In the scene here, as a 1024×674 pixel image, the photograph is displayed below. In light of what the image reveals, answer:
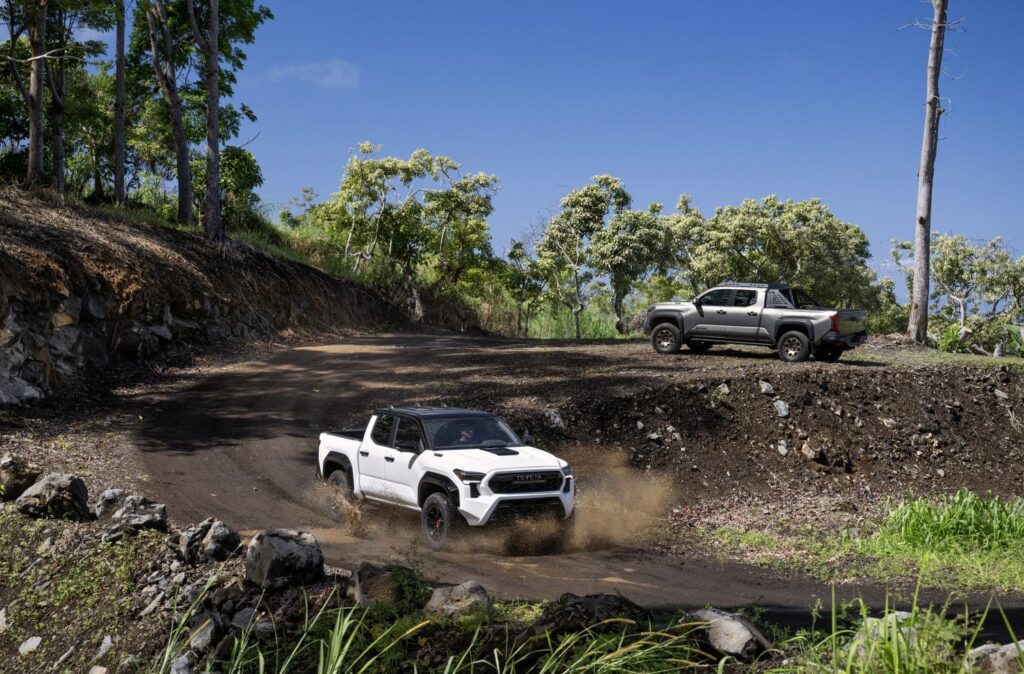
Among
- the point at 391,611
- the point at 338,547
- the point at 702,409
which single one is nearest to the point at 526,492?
the point at 338,547

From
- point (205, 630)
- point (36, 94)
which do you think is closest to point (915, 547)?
point (205, 630)

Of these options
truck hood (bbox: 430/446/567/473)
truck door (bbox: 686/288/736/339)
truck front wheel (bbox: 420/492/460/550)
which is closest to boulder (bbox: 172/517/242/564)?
truck front wheel (bbox: 420/492/460/550)

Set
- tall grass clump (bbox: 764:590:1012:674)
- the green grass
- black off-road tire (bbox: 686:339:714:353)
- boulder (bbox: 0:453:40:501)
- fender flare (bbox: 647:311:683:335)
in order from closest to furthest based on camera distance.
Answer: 1. tall grass clump (bbox: 764:590:1012:674)
2. the green grass
3. boulder (bbox: 0:453:40:501)
4. fender flare (bbox: 647:311:683:335)
5. black off-road tire (bbox: 686:339:714:353)

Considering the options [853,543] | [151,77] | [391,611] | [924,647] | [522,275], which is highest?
[151,77]

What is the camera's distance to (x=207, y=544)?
863 centimetres

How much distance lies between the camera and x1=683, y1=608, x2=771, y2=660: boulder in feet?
19.2

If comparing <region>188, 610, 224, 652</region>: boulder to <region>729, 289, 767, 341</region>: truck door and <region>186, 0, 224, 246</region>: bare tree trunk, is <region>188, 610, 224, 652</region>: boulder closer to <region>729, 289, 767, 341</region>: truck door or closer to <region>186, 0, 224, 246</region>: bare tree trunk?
<region>729, 289, 767, 341</region>: truck door

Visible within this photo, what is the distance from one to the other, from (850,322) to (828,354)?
3.37ft

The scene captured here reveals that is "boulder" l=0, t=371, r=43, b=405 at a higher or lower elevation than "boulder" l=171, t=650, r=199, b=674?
higher

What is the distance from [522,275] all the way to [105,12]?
94.3 ft

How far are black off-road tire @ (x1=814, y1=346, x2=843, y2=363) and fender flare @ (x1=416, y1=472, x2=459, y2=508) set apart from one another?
13574 mm

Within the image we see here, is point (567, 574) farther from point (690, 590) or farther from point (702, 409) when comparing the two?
point (702, 409)

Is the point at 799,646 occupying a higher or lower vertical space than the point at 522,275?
lower

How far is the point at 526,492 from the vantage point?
11.1m
